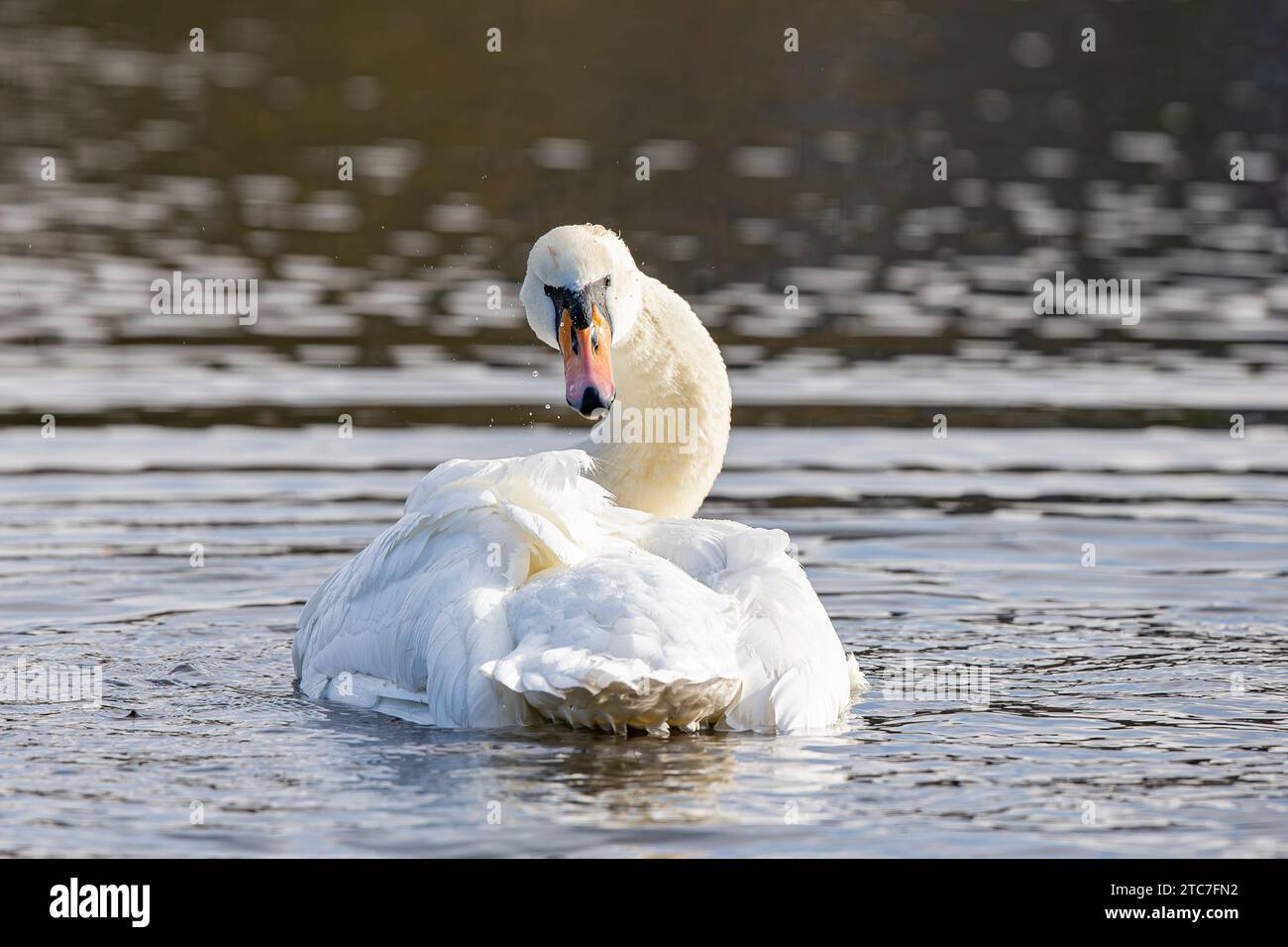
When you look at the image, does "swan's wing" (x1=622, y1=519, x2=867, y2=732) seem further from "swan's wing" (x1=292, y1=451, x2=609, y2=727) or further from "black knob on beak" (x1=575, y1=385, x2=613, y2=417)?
"black knob on beak" (x1=575, y1=385, x2=613, y2=417)

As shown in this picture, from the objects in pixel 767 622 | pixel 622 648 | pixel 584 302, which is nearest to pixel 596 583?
pixel 622 648

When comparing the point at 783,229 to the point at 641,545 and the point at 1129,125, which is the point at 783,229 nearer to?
the point at 1129,125

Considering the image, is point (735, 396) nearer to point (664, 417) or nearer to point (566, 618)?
point (664, 417)

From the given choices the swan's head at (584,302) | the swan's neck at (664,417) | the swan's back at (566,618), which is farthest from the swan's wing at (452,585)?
the swan's neck at (664,417)

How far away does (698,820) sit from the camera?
7539 mm

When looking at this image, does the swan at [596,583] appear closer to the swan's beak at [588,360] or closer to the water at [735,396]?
the swan's beak at [588,360]

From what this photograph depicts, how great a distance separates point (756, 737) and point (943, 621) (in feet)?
10.3

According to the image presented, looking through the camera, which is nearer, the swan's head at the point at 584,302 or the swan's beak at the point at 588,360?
the swan's beak at the point at 588,360

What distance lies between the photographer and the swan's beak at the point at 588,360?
31.3ft

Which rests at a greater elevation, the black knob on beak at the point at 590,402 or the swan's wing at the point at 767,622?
the black knob on beak at the point at 590,402

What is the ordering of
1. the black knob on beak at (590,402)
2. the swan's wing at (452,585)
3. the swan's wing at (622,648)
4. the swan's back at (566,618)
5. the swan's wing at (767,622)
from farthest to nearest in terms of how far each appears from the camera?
the black knob on beak at (590,402), the swan's wing at (767,622), the swan's wing at (452,585), the swan's back at (566,618), the swan's wing at (622,648)

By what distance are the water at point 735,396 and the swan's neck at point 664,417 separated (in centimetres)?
140

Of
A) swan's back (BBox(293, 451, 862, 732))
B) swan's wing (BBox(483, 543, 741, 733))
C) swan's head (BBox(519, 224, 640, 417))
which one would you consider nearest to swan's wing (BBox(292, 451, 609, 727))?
swan's back (BBox(293, 451, 862, 732))

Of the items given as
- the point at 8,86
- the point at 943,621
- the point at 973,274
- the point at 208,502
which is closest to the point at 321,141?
the point at 8,86
